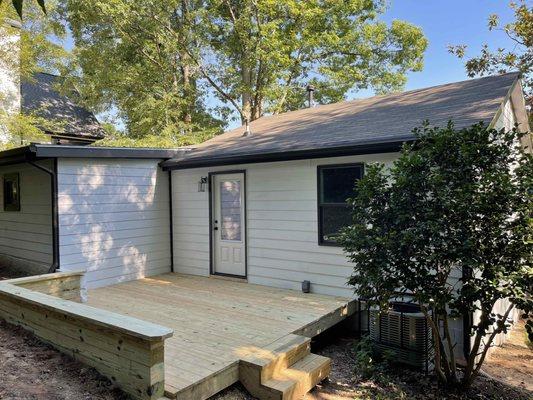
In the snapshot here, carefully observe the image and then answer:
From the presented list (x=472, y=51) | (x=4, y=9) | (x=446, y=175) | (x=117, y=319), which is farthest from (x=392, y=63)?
(x=117, y=319)

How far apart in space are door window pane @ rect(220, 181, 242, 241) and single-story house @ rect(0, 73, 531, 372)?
0.02m

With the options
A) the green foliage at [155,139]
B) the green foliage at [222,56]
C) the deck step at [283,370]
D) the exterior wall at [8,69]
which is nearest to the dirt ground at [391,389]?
the deck step at [283,370]

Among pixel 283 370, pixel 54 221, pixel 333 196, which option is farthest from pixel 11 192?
pixel 283 370

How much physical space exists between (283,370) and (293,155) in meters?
3.13

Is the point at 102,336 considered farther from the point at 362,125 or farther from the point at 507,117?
the point at 507,117

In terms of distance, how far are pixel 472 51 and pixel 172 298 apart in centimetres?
1261

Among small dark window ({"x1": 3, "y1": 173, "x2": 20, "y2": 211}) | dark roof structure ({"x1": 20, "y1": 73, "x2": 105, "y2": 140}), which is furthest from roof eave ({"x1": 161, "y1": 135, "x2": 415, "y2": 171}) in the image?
dark roof structure ({"x1": 20, "y1": 73, "x2": 105, "y2": 140})

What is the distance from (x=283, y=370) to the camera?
3670 millimetres

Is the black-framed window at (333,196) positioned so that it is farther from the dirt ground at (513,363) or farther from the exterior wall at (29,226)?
the exterior wall at (29,226)

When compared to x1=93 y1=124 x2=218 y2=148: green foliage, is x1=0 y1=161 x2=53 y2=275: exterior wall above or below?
below

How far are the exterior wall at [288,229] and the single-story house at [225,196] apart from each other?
17mm

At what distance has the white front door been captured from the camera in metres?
6.79

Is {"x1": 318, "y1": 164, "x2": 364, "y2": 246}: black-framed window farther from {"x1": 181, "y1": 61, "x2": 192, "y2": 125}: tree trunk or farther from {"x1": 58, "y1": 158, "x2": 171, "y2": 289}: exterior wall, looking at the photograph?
→ {"x1": 181, "y1": 61, "x2": 192, "y2": 125}: tree trunk

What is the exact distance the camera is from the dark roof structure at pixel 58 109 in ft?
50.2
